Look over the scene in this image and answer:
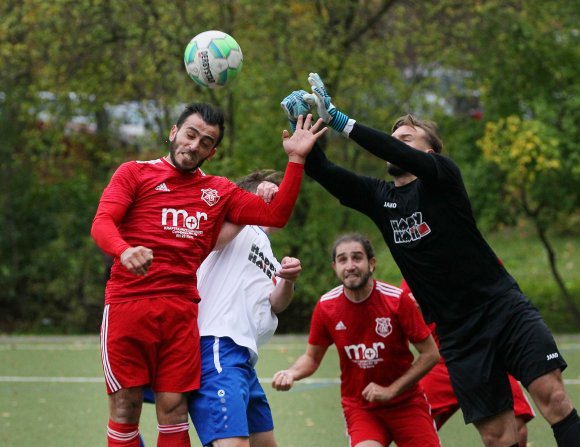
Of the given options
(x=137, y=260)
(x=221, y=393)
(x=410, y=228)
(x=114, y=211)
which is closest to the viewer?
(x=137, y=260)

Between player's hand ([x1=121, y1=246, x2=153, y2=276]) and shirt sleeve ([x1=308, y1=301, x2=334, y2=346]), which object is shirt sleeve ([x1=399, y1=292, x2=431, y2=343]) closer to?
shirt sleeve ([x1=308, y1=301, x2=334, y2=346])

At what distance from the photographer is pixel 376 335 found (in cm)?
599

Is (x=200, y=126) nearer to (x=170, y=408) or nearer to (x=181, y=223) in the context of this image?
(x=181, y=223)

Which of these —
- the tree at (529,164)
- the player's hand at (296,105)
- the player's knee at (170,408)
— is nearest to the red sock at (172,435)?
the player's knee at (170,408)

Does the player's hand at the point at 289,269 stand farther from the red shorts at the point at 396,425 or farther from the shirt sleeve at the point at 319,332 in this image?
the red shorts at the point at 396,425

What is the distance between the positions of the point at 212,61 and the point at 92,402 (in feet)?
16.7

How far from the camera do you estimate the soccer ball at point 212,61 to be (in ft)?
18.7

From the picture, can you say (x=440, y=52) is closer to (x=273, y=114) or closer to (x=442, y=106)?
(x=442, y=106)

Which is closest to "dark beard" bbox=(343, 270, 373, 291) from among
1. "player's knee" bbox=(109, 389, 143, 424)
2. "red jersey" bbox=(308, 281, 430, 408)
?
"red jersey" bbox=(308, 281, 430, 408)

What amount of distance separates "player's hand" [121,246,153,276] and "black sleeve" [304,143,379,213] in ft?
4.20

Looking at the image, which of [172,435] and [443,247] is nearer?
[172,435]

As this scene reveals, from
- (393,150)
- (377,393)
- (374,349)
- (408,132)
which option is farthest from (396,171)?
(377,393)

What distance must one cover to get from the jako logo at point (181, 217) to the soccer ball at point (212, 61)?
91 centimetres

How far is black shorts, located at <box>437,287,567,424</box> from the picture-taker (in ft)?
17.0
